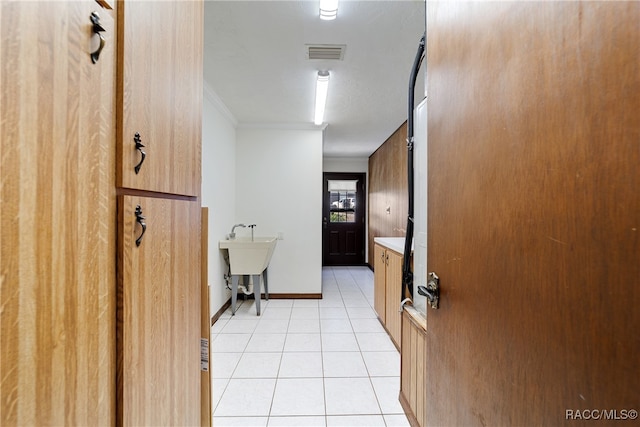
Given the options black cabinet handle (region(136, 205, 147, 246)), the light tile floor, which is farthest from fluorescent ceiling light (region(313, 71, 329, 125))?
the light tile floor

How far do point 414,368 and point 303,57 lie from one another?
2.39 meters

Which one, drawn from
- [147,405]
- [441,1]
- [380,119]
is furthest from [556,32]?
[380,119]

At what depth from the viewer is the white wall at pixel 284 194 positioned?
410cm

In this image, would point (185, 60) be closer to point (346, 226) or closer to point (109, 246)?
point (109, 246)

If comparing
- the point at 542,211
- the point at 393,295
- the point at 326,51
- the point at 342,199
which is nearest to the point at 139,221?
the point at 542,211

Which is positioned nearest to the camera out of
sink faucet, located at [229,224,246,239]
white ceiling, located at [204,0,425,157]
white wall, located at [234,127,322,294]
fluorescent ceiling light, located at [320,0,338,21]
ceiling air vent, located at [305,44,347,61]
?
fluorescent ceiling light, located at [320,0,338,21]

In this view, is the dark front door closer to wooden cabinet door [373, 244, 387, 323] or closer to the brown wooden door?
wooden cabinet door [373, 244, 387, 323]

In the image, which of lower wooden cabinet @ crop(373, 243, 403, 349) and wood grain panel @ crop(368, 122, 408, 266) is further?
wood grain panel @ crop(368, 122, 408, 266)

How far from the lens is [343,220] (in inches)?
266

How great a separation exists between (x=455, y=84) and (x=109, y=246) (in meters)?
1.04

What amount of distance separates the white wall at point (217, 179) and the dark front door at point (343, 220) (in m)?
3.15

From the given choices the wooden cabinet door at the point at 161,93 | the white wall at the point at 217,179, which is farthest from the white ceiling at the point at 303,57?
the wooden cabinet door at the point at 161,93

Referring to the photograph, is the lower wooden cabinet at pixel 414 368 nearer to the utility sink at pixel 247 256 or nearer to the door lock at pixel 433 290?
the door lock at pixel 433 290

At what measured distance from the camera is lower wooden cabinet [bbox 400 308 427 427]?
1455 mm
